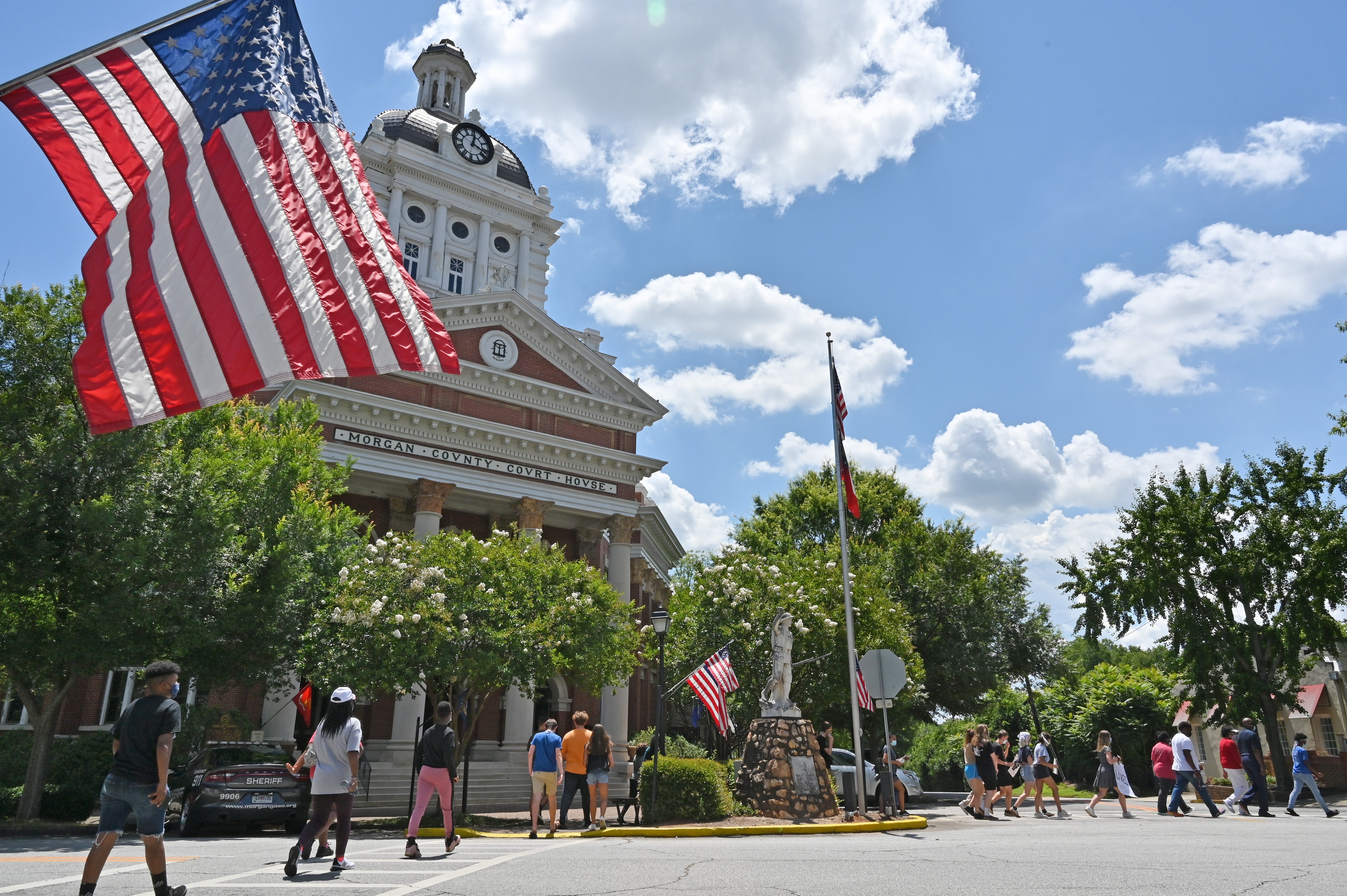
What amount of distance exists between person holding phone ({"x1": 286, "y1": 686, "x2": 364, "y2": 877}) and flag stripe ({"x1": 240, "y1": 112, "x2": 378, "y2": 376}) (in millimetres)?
3246

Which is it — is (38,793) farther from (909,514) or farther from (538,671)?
(909,514)

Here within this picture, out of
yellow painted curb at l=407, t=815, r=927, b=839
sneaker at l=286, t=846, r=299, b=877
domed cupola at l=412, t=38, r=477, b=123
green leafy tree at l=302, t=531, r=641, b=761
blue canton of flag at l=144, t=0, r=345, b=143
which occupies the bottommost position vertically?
yellow painted curb at l=407, t=815, r=927, b=839

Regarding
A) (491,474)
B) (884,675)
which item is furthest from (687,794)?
(491,474)

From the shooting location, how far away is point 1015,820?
55.9 feet

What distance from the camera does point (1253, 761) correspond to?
16547mm

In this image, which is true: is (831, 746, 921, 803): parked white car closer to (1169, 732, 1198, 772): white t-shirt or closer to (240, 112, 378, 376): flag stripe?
(1169, 732, 1198, 772): white t-shirt

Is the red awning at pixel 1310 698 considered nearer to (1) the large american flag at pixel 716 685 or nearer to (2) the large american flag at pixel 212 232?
(1) the large american flag at pixel 716 685

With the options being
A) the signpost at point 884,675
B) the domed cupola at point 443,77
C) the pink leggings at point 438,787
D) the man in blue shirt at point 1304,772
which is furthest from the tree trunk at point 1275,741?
the domed cupola at point 443,77

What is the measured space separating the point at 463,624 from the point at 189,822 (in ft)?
20.7

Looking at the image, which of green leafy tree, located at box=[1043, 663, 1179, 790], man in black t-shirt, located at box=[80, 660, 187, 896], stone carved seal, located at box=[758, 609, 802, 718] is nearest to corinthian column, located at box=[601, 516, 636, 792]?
stone carved seal, located at box=[758, 609, 802, 718]

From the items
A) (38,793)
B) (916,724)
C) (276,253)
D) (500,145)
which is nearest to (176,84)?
(276,253)

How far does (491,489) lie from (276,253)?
21632 mm

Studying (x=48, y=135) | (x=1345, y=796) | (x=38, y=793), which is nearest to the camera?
(x=48, y=135)

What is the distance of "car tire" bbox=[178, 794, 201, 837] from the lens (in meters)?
13.5
